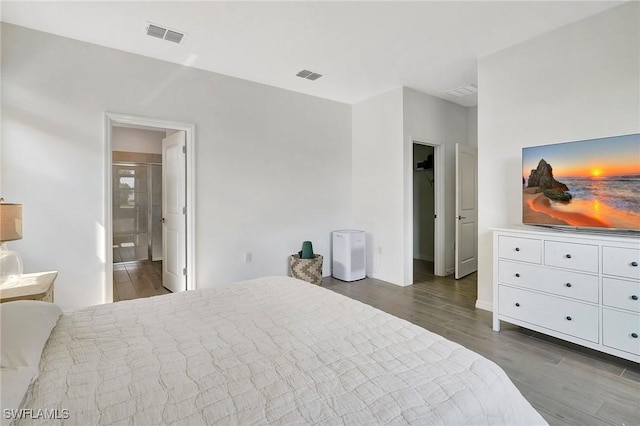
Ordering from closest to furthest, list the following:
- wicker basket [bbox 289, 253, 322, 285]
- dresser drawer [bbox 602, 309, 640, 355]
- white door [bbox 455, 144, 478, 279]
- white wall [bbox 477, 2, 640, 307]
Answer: dresser drawer [bbox 602, 309, 640, 355] → white wall [bbox 477, 2, 640, 307] → wicker basket [bbox 289, 253, 322, 285] → white door [bbox 455, 144, 478, 279]

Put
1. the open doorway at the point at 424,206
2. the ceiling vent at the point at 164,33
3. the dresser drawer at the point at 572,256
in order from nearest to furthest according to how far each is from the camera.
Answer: the dresser drawer at the point at 572,256 → the ceiling vent at the point at 164,33 → the open doorway at the point at 424,206

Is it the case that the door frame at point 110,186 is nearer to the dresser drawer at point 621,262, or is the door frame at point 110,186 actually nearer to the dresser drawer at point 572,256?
the dresser drawer at point 572,256

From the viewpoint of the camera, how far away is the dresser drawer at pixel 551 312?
228cm

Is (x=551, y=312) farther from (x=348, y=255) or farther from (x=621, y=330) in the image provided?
(x=348, y=255)

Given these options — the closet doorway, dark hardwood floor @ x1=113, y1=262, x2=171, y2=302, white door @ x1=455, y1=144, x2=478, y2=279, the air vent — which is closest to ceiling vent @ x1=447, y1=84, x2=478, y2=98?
white door @ x1=455, y1=144, x2=478, y2=279

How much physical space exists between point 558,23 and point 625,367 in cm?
276

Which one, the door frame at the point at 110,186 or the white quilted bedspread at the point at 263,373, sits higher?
the door frame at the point at 110,186

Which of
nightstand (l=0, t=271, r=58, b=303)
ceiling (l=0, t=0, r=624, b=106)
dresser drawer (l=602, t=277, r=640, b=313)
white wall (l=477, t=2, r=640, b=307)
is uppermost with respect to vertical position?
ceiling (l=0, t=0, r=624, b=106)

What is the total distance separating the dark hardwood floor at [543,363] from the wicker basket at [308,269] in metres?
0.63

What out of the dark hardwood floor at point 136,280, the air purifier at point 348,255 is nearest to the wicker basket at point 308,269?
the air purifier at point 348,255

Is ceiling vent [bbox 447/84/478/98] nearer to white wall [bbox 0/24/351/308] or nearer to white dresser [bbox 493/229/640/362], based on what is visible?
white wall [bbox 0/24/351/308]

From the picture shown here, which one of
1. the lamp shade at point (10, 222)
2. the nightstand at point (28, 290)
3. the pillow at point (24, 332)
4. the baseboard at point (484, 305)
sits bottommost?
the baseboard at point (484, 305)

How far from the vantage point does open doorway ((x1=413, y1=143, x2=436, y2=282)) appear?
237 inches

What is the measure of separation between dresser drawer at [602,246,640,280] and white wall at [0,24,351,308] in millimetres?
3226
